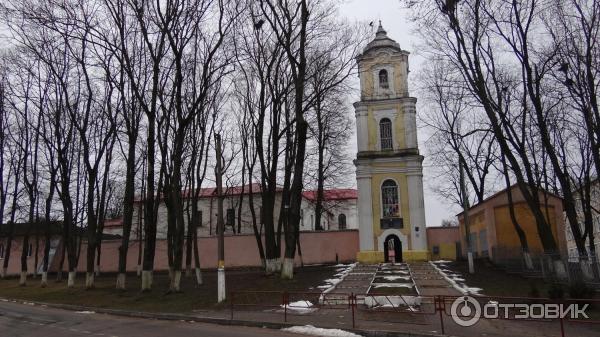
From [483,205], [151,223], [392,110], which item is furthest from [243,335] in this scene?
[392,110]

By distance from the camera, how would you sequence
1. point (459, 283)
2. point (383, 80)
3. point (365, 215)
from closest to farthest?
point (459, 283)
point (365, 215)
point (383, 80)

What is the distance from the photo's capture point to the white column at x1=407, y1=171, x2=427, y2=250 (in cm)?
4066

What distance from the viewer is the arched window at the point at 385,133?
43.2 m

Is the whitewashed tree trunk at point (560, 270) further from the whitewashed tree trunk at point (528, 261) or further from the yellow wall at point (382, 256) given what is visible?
the yellow wall at point (382, 256)

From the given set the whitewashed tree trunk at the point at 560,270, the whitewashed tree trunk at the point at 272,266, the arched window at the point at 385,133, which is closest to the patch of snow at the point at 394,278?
the whitewashed tree trunk at the point at 272,266

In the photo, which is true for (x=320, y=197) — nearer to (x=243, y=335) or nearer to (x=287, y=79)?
(x=287, y=79)

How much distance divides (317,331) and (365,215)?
1139 inches

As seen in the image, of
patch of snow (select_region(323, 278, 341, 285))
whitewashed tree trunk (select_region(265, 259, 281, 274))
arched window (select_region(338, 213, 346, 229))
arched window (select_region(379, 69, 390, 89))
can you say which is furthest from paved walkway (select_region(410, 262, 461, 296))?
arched window (select_region(338, 213, 346, 229))

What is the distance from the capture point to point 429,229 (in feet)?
146

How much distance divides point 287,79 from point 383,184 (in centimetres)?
1729

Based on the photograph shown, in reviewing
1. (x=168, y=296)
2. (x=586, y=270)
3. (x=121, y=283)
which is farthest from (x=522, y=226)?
(x=121, y=283)

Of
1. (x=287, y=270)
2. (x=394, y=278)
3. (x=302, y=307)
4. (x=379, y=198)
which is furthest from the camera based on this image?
(x=379, y=198)

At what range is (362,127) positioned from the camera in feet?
142

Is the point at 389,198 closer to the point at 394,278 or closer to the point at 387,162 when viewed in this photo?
the point at 387,162
